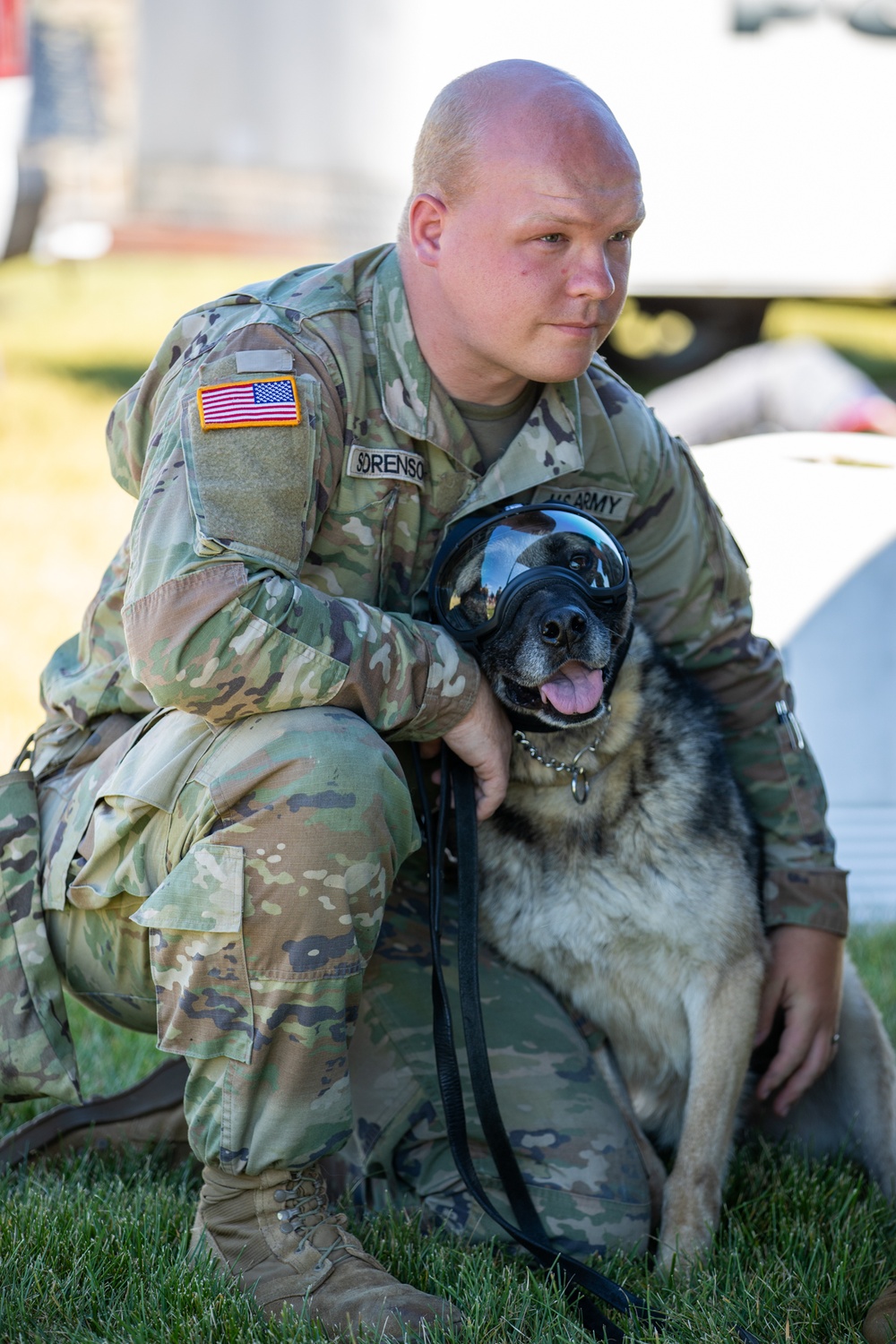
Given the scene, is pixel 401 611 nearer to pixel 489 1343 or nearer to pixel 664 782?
pixel 664 782

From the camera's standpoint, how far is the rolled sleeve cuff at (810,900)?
2746 mm

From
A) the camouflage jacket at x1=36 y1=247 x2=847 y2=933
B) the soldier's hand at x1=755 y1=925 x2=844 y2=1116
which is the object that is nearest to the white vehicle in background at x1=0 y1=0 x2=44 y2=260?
the camouflage jacket at x1=36 y1=247 x2=847 y2=933

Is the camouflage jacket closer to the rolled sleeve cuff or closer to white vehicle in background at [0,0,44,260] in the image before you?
the rolled sleeve cuff

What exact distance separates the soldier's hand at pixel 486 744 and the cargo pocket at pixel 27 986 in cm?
77

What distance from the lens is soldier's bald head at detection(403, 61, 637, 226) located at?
7.28 ft

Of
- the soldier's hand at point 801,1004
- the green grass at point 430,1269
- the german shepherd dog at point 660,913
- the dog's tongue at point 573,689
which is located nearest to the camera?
the green grass at point 430,1269

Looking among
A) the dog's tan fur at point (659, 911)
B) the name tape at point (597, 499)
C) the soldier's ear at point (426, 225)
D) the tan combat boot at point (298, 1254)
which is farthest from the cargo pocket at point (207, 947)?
the soldier's ear at point (426, 225)

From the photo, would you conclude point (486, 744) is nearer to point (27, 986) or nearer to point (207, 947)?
point (207, 947)

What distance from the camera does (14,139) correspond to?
9094 mm

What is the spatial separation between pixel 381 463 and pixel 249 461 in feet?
0.99

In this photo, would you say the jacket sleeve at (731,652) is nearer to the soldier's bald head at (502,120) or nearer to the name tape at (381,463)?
the name tape at (381,463)

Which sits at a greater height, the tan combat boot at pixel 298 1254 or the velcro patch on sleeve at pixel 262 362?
the velcro patch on sleeve at pixel 262 362

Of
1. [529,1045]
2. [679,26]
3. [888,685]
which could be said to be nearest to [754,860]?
[529,1045]

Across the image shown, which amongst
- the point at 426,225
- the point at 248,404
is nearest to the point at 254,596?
the point at 248,404
